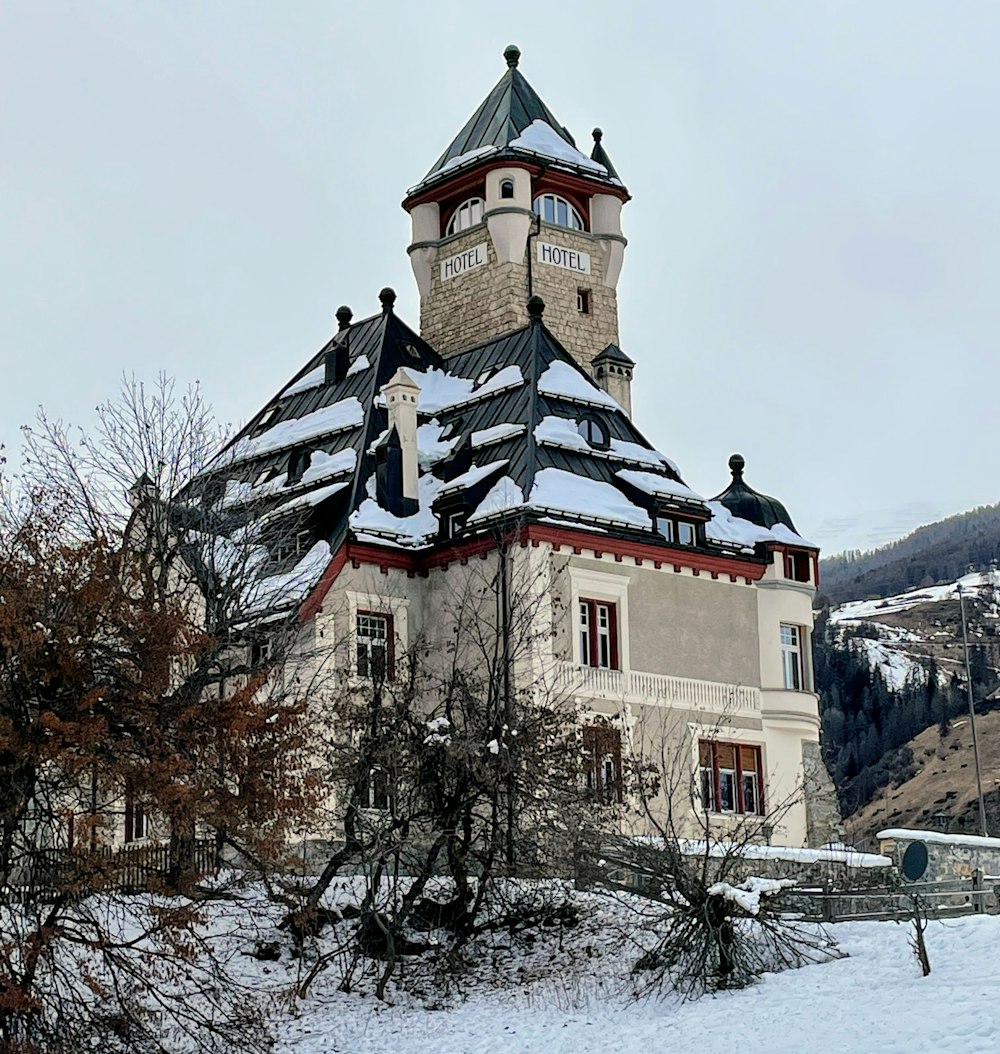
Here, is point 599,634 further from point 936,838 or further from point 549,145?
point 549,145

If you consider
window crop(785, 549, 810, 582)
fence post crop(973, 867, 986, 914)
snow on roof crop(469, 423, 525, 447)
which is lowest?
fence post crop(973, 867, 986, 914)

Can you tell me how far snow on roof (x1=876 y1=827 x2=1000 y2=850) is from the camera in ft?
108

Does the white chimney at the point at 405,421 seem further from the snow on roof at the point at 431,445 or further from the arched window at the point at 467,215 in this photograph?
the arched window at the point at 467,215

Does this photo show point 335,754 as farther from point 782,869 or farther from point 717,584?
point 717,584

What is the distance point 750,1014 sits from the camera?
2406 cm

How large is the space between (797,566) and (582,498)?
711 cm

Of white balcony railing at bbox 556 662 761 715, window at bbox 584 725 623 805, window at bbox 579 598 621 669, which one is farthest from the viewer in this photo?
window at bbox 579 598 621 669

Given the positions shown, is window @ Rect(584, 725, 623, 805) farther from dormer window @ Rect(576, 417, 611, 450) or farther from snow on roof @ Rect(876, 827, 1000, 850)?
dormer window @ Rect(576, 417, 611, 450)

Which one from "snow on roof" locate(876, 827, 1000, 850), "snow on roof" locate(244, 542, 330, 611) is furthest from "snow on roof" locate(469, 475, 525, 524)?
"snow on roof" locate(876, 827, 1000, 850)

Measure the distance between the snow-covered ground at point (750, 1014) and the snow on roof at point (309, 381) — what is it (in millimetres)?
21289

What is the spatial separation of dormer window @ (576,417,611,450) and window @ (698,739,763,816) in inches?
269

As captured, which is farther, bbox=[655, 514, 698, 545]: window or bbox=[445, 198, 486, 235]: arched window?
bbox=[445, 198, 486, 235]: arched window

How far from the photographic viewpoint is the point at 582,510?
127ft

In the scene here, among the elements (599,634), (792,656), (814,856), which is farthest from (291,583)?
(792,656)
